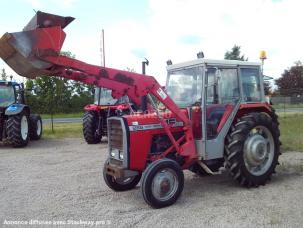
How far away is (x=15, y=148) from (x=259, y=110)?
8502mm

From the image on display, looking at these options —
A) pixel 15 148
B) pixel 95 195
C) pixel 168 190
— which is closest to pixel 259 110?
pixel 168 190

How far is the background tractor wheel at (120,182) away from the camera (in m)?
6.82

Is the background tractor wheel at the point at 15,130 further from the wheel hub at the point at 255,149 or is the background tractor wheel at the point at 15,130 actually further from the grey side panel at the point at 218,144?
the wheel hub at the point at 255,149

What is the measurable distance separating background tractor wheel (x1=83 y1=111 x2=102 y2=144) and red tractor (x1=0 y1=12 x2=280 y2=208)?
6553 millimetres

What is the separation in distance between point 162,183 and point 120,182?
1.17 metres

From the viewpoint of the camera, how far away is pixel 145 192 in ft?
19.0

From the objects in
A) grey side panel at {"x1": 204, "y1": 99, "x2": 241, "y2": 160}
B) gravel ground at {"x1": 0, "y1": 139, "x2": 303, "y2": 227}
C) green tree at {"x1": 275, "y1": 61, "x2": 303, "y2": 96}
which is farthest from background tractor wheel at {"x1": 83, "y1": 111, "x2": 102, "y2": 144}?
green tree at {"x1": 275, "y1": 61, "x2": 303, "y2": 96}

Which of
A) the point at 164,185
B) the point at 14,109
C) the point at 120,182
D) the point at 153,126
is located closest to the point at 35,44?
the point at 153,126

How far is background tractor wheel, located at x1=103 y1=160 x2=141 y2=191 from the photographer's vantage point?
6816mm

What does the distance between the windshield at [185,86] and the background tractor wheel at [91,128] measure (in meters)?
6.64

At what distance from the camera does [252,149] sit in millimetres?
6922

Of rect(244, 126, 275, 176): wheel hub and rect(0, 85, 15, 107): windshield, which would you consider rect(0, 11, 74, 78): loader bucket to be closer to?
rect(244, 126, 275, 176): wheel hub

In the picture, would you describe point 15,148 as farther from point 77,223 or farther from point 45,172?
point 77,223

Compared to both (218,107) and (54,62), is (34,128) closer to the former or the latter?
(218,107)
